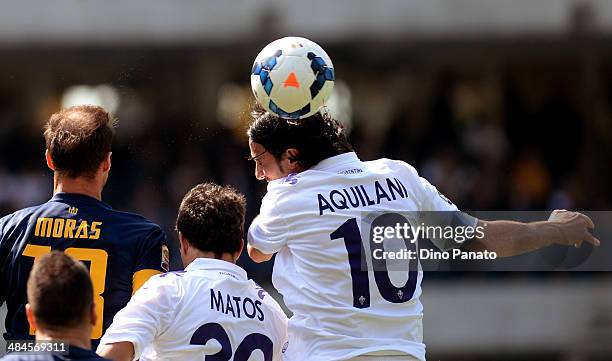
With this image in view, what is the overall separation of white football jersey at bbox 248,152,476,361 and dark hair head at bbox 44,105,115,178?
31.6 inches

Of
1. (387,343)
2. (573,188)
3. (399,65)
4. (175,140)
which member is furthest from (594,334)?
(387,343)

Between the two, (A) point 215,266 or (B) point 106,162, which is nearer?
(A) point 215,266

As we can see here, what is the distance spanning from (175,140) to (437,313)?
4434 mm

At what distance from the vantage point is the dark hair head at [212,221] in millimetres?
5000

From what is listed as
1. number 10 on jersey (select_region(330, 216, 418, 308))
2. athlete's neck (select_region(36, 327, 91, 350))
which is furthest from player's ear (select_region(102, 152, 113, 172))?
athlete's neck (select_region(36, 327, 91, 350))

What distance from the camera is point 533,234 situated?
524cm

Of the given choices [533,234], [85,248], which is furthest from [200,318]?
[533,234]

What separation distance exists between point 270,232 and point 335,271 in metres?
0.34

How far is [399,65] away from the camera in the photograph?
55.4ft

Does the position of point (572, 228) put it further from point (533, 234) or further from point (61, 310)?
point (61, 310)

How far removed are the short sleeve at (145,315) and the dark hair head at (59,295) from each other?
21.9 inches

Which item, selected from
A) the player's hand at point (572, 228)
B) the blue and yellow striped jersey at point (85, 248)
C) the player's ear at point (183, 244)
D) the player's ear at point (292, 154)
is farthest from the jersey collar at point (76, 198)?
the player's hand at point (572, 228)

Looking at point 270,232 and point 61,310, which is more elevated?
point 270,232

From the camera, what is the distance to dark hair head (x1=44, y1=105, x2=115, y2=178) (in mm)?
5020
